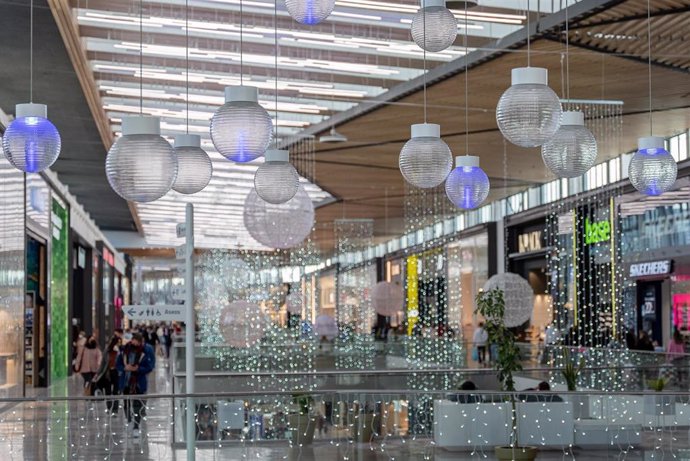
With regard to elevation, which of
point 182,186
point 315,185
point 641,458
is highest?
point 315,185

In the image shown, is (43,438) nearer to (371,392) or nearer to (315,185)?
(371,392)

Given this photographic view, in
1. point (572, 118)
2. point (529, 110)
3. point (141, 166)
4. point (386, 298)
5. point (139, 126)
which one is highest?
point (572, 118)

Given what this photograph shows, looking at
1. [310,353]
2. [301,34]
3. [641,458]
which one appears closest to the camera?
[641,458]

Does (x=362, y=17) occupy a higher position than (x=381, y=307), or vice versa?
(x=362, y=17)

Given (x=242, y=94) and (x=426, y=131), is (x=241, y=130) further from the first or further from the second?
(x=426, y=131)

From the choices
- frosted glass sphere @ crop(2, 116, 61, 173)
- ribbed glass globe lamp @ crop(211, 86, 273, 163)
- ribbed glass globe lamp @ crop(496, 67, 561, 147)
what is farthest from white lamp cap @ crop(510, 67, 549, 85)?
frosted glass sphere @ crop(2, 116, 61, 173)

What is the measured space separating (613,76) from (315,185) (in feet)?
47.0

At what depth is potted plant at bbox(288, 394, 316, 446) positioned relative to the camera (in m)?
8.96

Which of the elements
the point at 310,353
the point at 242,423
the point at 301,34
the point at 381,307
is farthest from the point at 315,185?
the point at 242,423

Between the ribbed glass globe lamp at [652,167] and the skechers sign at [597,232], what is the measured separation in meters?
16.6

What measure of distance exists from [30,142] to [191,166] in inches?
44.7

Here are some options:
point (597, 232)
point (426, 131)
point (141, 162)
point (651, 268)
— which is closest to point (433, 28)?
point (426, 131)

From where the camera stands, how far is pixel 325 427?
361 inches

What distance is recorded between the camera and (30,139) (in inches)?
289
